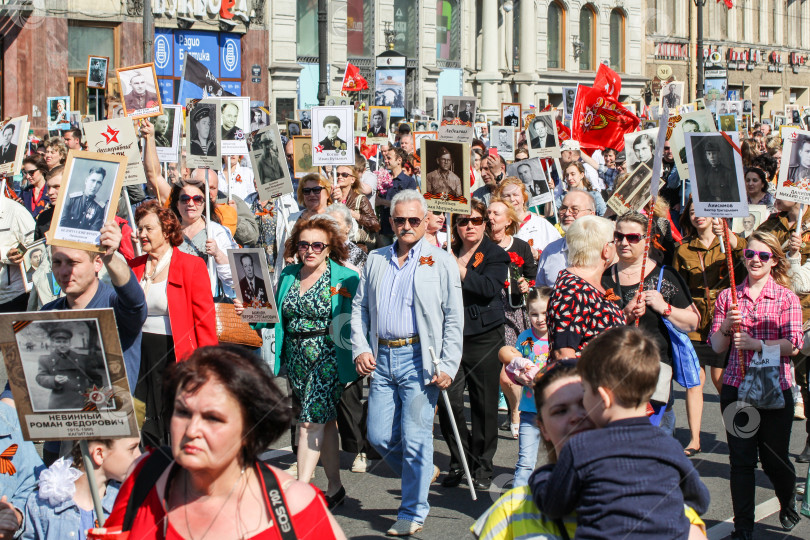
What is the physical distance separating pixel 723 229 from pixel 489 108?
3617 centimetres

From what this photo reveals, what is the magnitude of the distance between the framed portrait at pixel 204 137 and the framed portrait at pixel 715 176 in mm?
4239

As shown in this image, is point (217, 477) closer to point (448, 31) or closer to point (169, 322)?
point (169, 322)

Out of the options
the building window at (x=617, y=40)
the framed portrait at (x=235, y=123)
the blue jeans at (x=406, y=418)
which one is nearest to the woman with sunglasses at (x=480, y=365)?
the blue jeans at (x=406, y=418)

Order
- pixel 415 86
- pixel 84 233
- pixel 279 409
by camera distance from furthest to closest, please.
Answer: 1. pixel 415 86
2. pixel 84 233
3. pixel 279 409

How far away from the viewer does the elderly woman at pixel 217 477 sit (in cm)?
264

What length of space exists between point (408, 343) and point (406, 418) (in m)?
0.41

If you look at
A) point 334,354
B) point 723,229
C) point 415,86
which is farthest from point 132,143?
point 415,86

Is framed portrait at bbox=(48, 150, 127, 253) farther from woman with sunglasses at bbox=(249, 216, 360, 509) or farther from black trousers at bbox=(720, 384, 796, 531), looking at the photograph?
black trousers at bbox=(720, 384, 796, 531)

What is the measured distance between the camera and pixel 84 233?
445 cm

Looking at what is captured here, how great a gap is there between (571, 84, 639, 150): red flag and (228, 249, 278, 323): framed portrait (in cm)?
443

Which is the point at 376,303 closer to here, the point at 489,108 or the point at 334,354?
the point at 334,354

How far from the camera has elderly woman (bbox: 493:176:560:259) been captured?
872 cm

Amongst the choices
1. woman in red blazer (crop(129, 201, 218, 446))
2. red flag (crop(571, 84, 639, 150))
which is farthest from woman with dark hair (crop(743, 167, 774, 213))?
woman in red blazer (crop(129, 201, 218, 446))

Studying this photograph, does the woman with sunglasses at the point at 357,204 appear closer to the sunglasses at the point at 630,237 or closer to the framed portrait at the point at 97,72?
the sunglasses at the point at 630,237
